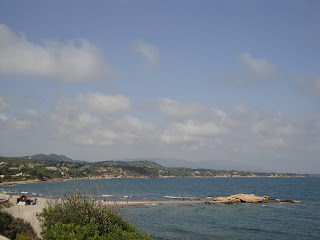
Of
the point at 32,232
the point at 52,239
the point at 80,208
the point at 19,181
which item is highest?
the point at 80,208

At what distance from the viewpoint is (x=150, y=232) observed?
3897 cm

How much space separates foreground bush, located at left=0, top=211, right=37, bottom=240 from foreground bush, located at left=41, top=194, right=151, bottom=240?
1935 millimetres

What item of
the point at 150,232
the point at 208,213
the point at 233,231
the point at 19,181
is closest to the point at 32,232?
the point at 150,232

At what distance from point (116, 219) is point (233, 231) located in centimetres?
2973

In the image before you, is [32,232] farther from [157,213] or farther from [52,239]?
[157,213]

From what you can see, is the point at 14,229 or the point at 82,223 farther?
the point at 14,229

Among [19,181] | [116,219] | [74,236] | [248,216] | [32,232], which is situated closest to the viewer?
[74,236]

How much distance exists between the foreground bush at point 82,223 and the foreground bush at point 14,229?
194cm

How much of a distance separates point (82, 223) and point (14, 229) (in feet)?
20.8

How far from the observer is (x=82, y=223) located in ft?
54.3

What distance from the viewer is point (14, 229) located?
747 inches

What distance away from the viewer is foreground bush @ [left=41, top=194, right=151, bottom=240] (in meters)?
14.4

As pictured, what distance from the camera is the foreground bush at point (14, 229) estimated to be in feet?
58.9

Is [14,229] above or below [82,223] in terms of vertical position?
below
